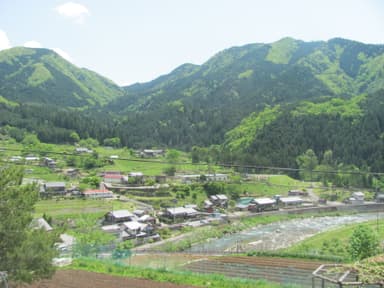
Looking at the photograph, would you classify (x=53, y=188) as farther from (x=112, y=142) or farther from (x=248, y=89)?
(x=248, y=89)

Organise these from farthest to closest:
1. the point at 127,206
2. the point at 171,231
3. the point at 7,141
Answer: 1. the point at 7,141
2. the point at 127,206
3. the point at 171,231

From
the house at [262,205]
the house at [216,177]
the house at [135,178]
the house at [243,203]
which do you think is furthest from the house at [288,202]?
the house at [135,178]

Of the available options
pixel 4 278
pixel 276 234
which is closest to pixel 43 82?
pixel 276 234

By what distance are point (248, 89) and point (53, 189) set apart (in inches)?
4133

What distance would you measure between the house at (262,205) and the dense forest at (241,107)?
56.6ft

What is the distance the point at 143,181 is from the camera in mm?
51375

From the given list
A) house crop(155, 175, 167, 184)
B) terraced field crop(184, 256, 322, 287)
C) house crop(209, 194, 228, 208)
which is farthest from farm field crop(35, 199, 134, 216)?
terraced field crop(184, 256, 322, 287)

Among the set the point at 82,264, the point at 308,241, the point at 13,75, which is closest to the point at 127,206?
the point at 308,241

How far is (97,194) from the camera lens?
138 ft

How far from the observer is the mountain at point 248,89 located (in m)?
103

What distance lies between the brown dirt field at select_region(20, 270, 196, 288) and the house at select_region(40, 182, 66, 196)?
2911 centimetres

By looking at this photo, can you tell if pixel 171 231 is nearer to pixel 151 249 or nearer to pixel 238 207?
pixel 151 249

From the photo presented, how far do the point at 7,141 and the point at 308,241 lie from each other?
5700cm

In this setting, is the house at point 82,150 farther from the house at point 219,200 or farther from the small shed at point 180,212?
the small shed at point 180,212
